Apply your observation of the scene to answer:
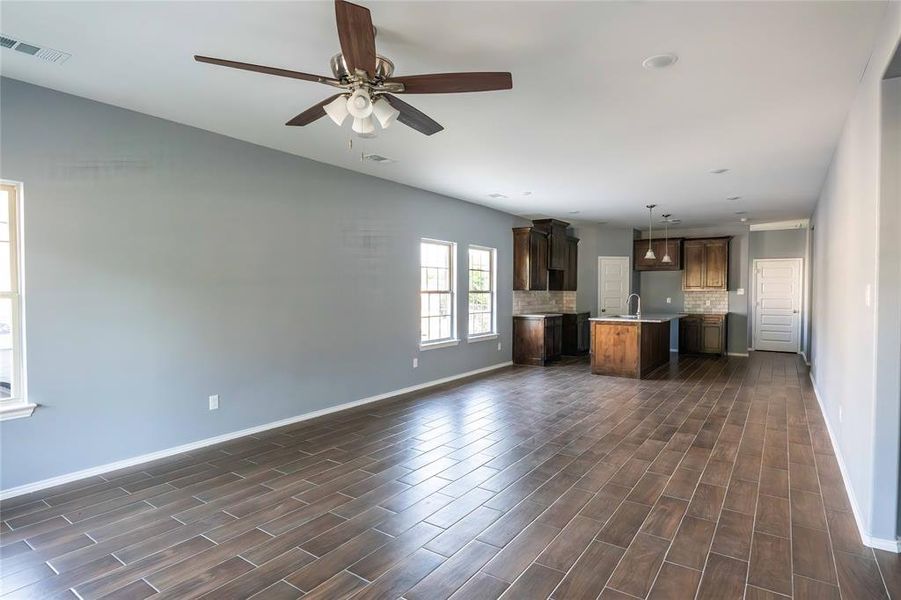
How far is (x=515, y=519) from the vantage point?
2.76 meters

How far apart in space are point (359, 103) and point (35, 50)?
1.97m

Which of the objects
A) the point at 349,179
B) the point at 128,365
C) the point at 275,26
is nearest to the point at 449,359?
the point at 349,179

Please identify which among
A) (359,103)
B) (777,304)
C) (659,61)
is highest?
(659,61)

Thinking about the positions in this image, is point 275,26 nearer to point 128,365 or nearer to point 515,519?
point 128,365

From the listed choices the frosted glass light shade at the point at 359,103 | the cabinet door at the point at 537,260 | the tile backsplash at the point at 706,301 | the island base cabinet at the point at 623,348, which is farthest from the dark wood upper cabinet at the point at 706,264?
the frosted glass light shade at the point at 359,103

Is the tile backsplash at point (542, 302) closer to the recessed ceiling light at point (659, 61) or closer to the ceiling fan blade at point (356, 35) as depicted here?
the recessed ceiling light at point (659, 61)

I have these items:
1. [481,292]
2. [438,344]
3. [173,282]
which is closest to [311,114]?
[173,282]

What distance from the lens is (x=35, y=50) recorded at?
267cm

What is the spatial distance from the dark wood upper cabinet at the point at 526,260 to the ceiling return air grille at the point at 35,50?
6.49 m

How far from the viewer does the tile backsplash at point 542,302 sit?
849cm

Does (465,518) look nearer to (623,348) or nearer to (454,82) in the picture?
(454,82)

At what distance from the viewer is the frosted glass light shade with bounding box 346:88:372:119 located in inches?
92.4

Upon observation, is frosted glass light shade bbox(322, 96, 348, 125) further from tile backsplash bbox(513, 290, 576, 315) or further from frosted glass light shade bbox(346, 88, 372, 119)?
tile backsplash bbox(513, 290, 576, 315)

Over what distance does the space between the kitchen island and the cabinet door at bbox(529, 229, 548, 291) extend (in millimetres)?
1295
